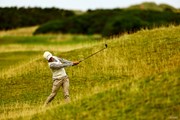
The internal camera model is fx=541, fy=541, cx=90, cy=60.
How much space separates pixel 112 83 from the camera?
2736 centimetres

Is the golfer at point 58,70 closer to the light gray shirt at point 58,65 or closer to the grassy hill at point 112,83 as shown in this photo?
the light gray shirt at point 58,65

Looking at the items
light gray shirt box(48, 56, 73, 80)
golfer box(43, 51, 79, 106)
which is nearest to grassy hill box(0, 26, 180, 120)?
golfer box(43, 51, 79, 106)

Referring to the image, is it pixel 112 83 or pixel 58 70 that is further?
pixel 112 83

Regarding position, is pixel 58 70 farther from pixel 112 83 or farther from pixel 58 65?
pixel 112 83

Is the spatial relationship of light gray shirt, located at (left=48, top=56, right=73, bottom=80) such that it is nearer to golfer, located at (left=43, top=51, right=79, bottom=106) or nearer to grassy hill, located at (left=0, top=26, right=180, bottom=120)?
golfer, located at (left=43, top=51, right=79, bottom=106)

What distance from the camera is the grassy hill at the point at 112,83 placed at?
17219 mm

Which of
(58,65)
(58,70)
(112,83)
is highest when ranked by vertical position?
(58,65)

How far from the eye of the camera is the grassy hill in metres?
17.2

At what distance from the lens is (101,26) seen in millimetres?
81688

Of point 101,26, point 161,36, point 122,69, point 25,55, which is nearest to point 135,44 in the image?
point 161,36

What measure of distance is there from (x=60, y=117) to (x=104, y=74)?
46.5ft

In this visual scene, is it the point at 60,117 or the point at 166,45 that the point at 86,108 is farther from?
the point at 166,45

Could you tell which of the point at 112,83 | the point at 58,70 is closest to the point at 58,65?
the point at 58,70

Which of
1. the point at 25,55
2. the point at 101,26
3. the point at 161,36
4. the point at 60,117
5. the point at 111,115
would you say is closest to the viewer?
the point at 111,115
